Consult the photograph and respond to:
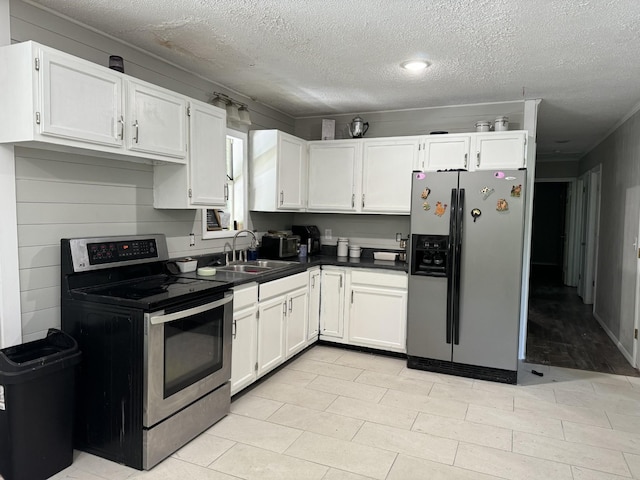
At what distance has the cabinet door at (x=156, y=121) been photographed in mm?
2545

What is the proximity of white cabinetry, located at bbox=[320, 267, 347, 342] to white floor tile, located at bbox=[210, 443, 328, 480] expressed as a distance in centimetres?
191

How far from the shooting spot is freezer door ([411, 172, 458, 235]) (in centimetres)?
368

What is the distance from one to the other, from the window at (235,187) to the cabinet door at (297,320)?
0.84 m

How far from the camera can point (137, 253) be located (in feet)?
9.37

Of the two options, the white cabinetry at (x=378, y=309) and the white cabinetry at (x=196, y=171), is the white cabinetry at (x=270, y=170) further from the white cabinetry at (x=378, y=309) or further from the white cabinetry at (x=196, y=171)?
the white cabinetry at (x=378, y=309)

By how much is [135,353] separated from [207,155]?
61.2 inches

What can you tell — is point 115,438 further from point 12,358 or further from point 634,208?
point 634,208

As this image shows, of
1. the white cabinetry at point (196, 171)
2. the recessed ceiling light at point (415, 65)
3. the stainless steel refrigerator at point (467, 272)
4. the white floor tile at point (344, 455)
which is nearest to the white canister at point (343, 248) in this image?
the stainless steel refrigerator at point (467, 272)

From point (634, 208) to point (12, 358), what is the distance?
5.20 meters

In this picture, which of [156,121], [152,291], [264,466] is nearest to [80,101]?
[156,121]

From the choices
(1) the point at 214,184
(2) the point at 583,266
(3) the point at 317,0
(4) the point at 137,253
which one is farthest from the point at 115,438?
(2) the point at 583,266

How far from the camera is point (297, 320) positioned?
3920 millimetres

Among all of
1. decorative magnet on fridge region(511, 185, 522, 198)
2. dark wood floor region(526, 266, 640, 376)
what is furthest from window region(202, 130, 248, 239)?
dark wood floor region(526, 266, 640, 376)

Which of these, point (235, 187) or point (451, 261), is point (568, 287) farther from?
Answer: point (235, 187)
